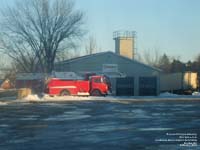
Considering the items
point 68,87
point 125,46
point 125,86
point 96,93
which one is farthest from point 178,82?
point 68,87

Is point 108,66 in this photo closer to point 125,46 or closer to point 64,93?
point 125,46

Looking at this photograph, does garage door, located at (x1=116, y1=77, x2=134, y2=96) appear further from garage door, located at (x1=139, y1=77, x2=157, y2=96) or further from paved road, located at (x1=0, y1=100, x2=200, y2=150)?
paved road, located at (x1=0, y1=100, x2=200, y2=150)

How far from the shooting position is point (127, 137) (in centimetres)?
1588

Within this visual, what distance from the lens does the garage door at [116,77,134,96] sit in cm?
5534

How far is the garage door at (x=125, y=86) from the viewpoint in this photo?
2179 inches

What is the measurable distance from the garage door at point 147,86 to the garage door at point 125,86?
0.94 m

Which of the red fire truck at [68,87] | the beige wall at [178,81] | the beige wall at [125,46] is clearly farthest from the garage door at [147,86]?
the beige wall at [125,46]

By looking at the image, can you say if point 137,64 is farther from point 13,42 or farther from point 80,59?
point 13,42

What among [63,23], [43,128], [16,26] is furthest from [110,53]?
[43,128]

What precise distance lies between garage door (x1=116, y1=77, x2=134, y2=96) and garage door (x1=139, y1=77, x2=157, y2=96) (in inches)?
36.9

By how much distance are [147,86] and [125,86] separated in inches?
90.3

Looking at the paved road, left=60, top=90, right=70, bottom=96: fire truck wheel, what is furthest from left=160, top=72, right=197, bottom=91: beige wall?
the paved road

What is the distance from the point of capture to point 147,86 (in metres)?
55.8

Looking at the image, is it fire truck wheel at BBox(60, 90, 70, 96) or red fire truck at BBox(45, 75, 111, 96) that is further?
fire truck wheel at BBox(60, 90, 70, 96)
